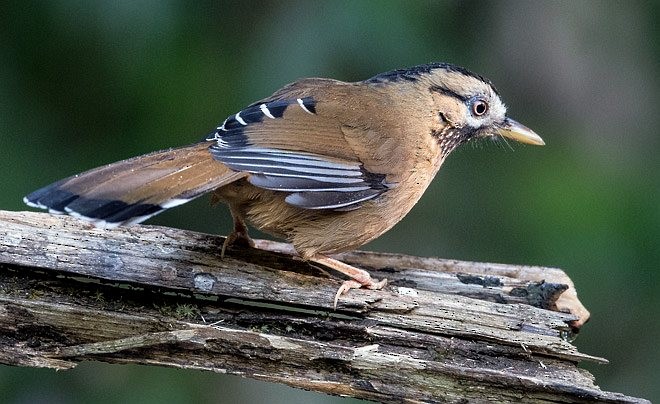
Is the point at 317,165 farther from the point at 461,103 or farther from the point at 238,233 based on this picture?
the point at 461,103

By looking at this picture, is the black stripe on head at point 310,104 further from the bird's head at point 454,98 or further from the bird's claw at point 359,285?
the bird's claw at point 359,285

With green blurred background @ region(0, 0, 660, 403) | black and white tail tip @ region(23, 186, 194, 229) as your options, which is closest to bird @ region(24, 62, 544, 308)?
black and white tail tip @ region(23, 186, 194, 229)

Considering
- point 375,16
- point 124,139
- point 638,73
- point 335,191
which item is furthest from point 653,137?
point 124,139

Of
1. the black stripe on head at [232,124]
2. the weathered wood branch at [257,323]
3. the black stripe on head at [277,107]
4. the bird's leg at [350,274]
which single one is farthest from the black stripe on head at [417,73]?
the weathered wood branch at [257,323]

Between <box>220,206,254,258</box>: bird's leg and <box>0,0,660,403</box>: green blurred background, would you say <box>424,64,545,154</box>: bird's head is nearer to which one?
<box>0,0,660,403</box>: green blurred background

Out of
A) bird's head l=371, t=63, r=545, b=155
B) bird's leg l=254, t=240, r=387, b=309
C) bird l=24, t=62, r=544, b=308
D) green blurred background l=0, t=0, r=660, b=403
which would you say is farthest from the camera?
green blurred background l=0, t=0, r=660, b=403

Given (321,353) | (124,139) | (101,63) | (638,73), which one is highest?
(638,73)

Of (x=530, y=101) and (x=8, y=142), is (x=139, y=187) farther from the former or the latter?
(x=530, y=101)

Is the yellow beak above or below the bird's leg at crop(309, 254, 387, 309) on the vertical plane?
above
